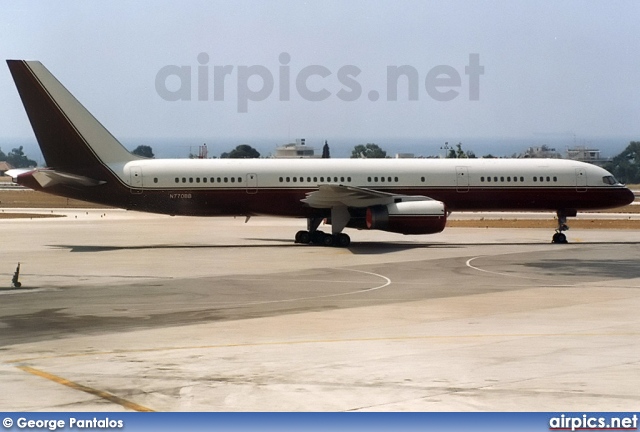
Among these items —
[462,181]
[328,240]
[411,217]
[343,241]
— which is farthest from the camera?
[462,181]

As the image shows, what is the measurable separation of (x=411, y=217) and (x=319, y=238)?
18.4 feet

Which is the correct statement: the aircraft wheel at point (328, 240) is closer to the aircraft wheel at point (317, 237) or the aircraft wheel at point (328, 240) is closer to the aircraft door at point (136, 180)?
the aircraft wheel at point (317, 237)

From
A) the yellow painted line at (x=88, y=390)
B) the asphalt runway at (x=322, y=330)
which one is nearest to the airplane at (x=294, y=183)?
the asphalt runway at (x=322, y=330)

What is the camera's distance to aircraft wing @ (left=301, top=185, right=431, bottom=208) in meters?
44.2

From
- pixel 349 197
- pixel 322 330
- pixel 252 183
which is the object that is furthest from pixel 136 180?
pixel 322 330

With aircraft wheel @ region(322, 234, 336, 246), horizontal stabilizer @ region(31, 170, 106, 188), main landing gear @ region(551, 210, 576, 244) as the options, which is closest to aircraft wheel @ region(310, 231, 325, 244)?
aircraft wheel @ region(322, 234, 336, 246)

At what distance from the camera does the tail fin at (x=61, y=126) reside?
147ft

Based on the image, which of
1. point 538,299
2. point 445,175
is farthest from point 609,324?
point 445,175

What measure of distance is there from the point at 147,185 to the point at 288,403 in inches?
1312

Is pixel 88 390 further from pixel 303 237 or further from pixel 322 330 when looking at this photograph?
pixel 303 237

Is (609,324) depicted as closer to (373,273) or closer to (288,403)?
(288,403)

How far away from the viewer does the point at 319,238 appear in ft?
157

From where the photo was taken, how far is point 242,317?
76.8ft

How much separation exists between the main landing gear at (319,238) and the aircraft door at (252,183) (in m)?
3.54
